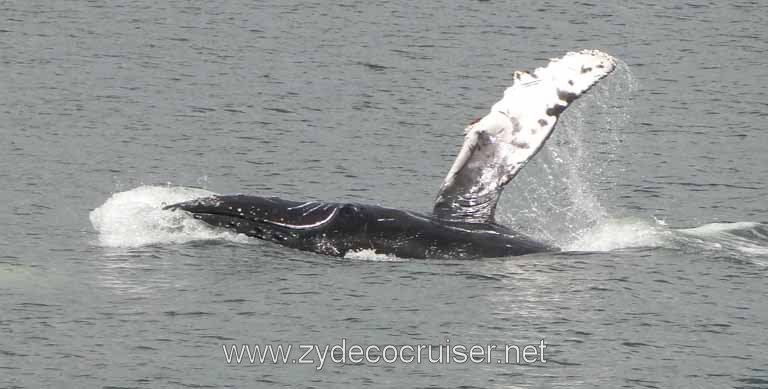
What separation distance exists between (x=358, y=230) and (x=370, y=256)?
348mm

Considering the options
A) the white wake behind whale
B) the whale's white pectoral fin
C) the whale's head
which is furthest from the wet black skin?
the whale's white pectoral fin

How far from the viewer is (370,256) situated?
2031cm

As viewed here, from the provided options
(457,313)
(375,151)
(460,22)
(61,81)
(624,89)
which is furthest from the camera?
→ (460,22)

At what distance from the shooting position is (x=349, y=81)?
3384 centimetres

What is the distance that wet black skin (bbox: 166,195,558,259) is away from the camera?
66.6ft

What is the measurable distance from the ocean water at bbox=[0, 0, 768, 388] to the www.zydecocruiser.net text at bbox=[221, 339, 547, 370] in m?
0.15

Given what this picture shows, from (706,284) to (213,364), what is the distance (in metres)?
6.63

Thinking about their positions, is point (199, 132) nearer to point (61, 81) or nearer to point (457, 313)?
point (61, 81)

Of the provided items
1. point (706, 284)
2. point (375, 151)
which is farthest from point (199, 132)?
point (706, 284)

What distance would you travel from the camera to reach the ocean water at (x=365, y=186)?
17.2 m

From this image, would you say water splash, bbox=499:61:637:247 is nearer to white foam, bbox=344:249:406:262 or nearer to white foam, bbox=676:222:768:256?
white foam, bbox=676:222:768:256

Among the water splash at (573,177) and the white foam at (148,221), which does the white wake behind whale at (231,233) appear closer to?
the white foam at (148,221)

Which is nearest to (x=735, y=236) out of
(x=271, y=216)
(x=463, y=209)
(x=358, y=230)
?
(x=463, y=209)

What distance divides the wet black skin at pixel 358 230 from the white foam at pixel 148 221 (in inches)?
13.2
